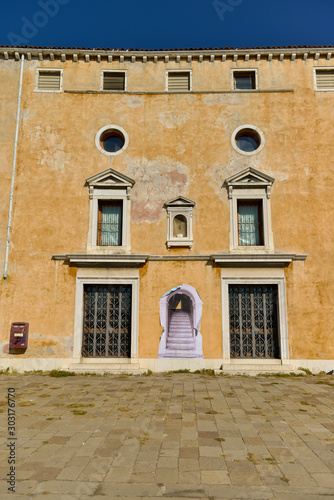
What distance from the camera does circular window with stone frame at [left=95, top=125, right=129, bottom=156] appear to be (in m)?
14.1

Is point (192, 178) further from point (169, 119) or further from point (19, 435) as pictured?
point (19, 435)

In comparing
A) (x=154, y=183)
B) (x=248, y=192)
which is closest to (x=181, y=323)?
(x=154, y=183)

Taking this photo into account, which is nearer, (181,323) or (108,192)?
(181,323)

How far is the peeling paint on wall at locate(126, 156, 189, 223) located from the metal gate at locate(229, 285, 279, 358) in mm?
4058

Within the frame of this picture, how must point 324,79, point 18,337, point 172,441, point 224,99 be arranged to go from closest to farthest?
point 172,441 < point 18,337 < point 224,99 < point 324,79

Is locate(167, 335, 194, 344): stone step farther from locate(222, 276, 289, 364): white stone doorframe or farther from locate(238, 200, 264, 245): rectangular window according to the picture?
locate(238, 200, 264, 245): rectangular window

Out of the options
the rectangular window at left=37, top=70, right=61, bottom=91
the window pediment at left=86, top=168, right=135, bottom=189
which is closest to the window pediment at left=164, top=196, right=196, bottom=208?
the window pediment at left=86, top=168, right=135, bottom=189

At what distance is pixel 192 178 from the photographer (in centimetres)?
1378

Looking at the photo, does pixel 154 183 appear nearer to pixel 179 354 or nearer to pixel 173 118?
pixel 173 118

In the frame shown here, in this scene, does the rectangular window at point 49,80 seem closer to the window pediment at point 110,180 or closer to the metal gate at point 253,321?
the window pediment at point 110,180

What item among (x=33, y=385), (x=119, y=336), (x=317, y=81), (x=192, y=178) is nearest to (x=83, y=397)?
(x=33, y=385)

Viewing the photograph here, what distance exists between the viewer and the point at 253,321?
12828 millimetres

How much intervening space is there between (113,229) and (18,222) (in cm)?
357

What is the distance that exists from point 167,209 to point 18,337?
6.98 m
